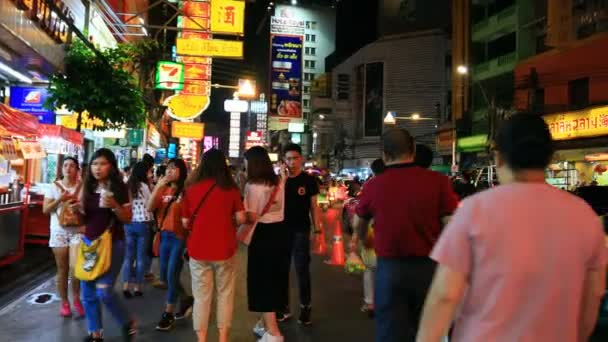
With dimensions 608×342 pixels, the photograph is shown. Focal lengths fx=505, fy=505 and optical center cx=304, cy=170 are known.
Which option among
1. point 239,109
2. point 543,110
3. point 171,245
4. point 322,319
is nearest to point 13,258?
point 171,245

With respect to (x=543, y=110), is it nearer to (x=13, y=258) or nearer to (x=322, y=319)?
(x=322, y=319)

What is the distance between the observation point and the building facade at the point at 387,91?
41.2 m

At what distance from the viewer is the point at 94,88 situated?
11.2 m

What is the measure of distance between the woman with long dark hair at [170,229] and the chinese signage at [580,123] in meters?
16.3

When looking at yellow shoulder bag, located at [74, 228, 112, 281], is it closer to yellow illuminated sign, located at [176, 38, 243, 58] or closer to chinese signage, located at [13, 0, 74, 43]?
chinese signage, located at [13, 0, 74, 43]

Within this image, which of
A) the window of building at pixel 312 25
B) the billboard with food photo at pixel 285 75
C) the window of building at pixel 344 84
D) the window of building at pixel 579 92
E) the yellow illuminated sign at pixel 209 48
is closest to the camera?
the yellow illuminated sign at pixel 209 48

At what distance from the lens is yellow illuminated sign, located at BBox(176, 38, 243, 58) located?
51.7ft

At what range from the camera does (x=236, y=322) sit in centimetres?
596

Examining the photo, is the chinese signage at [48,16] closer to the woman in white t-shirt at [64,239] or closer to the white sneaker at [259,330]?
the woman in white t-shirt at [64,239]

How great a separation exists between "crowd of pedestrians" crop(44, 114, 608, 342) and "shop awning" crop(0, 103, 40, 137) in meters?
2.55

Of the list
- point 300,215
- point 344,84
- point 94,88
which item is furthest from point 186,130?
point 344,84

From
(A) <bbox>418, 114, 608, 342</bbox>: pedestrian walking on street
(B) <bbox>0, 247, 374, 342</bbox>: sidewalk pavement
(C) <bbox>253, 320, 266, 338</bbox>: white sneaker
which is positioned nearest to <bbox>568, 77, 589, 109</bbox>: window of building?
(B) <bbox>0, 247, 374, 342</bbox>: sidewalk pavement

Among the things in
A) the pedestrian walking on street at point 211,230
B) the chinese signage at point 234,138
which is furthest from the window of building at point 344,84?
the pedestrian walking on street at point 211,230

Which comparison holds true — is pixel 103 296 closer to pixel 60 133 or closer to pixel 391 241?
pixel 391 241
